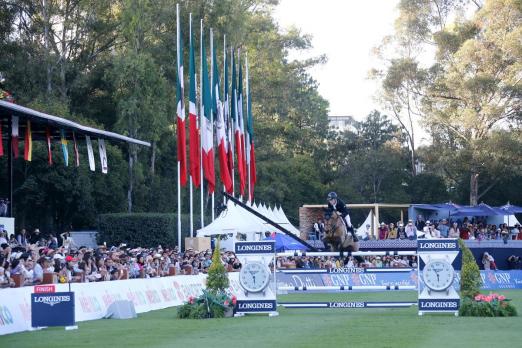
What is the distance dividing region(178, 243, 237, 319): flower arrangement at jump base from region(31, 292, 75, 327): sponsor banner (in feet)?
11.6

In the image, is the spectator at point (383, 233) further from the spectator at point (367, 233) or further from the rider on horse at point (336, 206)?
the rider on horse at point (336, 206)

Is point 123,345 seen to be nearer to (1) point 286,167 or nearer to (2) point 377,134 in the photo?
(1) point 286,167

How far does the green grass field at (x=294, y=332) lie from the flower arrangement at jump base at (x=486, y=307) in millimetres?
543

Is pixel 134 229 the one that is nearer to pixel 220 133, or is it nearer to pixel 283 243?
→ pixel 283 243

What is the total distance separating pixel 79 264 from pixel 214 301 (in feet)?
18.2

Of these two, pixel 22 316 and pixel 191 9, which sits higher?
pixel 191 9

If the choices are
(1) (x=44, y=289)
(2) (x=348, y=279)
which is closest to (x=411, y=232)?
→ (2) (x=348, y=279)

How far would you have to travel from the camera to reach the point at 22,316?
829 inches

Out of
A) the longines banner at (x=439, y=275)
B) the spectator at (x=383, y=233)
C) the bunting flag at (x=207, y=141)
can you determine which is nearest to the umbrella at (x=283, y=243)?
the bunting flag at (x=207, y=141)

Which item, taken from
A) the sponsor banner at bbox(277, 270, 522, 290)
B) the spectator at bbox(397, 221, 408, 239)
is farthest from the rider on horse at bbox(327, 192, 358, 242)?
the spectator at bbox(397, 221, 408, 239)

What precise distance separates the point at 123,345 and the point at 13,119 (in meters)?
17.7

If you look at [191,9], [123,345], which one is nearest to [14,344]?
[123,345]

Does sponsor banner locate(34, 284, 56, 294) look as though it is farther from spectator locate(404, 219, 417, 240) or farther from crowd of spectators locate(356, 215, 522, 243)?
spectator locate(404, 219, 417, 240)

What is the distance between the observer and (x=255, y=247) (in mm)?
23625
